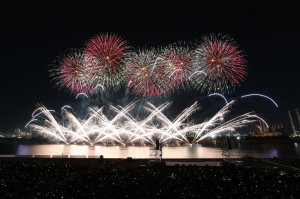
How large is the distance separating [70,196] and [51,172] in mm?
9968

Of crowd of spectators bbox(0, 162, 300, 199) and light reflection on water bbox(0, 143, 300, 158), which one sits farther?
light reflection on water bbox(0, 143, 300, 158)

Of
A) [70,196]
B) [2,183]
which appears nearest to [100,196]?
[70,196]

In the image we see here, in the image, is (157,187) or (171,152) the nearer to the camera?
(157,187)

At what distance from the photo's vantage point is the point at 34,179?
16.1 metres

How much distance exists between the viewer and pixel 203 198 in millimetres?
10812

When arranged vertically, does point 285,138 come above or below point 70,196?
above

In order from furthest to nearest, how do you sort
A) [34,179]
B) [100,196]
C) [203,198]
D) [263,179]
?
[34,179], [263,179], [100,196], [203,198]

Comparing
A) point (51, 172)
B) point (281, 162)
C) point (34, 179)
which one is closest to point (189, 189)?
point (34, 179)

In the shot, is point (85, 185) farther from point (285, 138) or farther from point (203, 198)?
point (285, 138)

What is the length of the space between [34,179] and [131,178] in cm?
936

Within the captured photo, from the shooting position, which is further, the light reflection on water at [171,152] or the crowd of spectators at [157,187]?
the light reflection on water at [171,152]

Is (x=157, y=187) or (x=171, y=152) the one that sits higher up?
(x=171, y=152)

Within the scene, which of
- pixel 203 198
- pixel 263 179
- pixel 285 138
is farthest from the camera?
pixel 285 138

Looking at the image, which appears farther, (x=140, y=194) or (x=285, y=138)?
(x=285, y=138)
